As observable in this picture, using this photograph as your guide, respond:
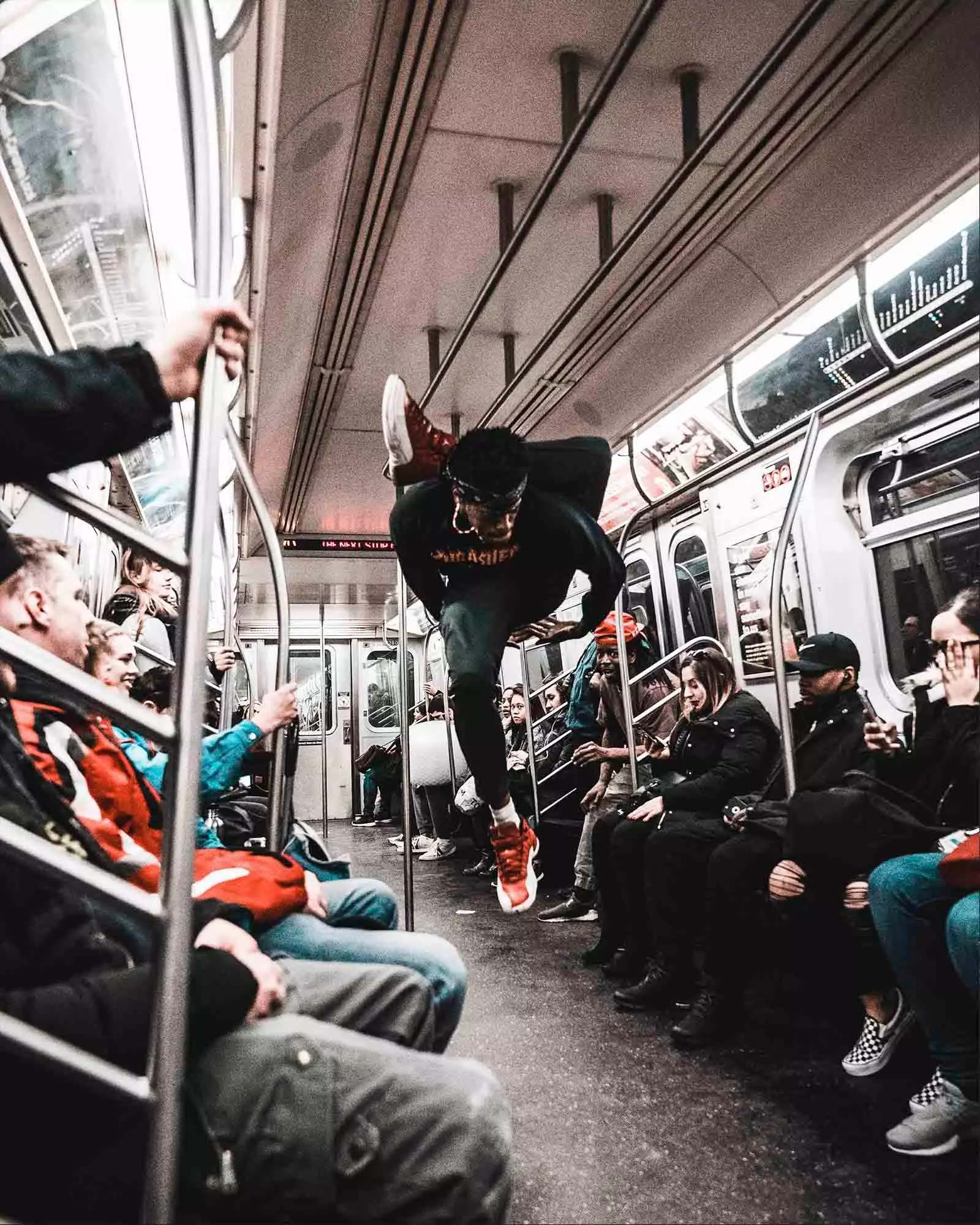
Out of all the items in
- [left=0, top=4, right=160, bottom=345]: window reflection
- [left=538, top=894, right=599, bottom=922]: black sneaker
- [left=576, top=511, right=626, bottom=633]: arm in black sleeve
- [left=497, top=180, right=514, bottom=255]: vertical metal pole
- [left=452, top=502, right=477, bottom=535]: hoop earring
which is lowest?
[left=538, top=894, right=599, bottom=922]: black sneaker

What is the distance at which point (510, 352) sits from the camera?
14.9ft

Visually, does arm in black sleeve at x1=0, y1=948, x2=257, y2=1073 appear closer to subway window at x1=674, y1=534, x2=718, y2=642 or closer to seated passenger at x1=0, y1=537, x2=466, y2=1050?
seated passenger at x1=0, y1=537, x2=466, y2=1050

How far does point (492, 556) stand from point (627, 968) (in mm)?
→ 1991

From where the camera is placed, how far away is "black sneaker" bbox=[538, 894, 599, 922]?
4664mm

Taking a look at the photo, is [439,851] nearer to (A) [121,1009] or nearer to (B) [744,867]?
(B) [744,867]

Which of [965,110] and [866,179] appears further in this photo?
[866,179]

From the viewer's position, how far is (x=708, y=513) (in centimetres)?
495

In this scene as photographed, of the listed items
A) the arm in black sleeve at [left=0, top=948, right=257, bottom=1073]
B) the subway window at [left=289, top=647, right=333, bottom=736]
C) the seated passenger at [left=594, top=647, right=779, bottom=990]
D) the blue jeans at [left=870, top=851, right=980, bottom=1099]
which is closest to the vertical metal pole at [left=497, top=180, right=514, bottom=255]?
the seated passenger at [left=594, top=647, right=779, bottom=990]

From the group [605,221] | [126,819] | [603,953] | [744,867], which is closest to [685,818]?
[744,867]

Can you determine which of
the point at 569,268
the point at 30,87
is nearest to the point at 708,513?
the point at 569,268

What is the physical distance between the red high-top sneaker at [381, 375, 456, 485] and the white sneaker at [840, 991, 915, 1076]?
2.04m

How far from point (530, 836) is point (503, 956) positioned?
4.65ft

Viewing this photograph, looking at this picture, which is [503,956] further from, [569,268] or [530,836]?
[569,268]

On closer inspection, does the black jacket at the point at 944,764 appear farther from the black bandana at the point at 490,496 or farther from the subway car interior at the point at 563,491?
the black bandana at the point at 490,496
